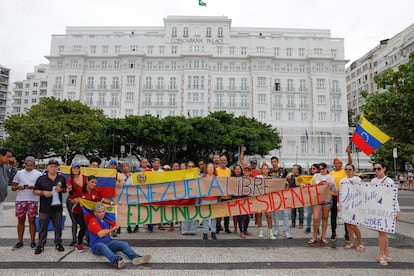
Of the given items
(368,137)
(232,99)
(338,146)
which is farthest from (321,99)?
(368,137)

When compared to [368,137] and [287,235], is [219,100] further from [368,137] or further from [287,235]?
[287,235]

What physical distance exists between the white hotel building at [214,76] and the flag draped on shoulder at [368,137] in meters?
47.0

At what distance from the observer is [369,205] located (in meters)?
5.89

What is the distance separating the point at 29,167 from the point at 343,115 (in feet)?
193

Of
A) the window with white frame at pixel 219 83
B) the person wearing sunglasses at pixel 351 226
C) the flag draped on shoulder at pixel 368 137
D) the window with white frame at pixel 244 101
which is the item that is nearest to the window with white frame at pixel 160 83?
the window with white frame at pixel 219 83

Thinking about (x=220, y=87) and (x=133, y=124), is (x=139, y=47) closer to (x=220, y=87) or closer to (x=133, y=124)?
(x=220, y=87)

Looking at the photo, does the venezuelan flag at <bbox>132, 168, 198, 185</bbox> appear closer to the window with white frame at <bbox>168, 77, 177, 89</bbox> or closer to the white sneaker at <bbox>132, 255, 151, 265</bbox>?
the white sneaker at <bbox>132, 255, 151, 265</bbox>

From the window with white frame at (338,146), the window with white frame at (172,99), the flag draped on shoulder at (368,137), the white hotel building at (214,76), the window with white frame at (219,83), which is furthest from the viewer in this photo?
the window with white frame at (172,99)

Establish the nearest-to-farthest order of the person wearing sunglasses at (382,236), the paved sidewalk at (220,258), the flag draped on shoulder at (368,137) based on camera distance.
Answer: the paved sidewalk at (220,258) < the person wearing sunglasses at (382,236) < the flag draped on shoulder at (368,137)

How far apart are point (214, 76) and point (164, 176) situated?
51443 millimetres

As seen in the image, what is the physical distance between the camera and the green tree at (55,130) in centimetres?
3225

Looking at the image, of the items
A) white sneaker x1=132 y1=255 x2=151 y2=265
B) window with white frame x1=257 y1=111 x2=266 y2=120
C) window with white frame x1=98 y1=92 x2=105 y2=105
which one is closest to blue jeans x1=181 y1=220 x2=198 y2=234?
white sneaker x1=132 y1=255 x2=151 y2=265

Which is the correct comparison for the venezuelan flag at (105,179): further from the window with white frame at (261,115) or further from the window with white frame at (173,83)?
the window with white frame at (173,83)

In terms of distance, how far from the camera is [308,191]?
6.96 metres
